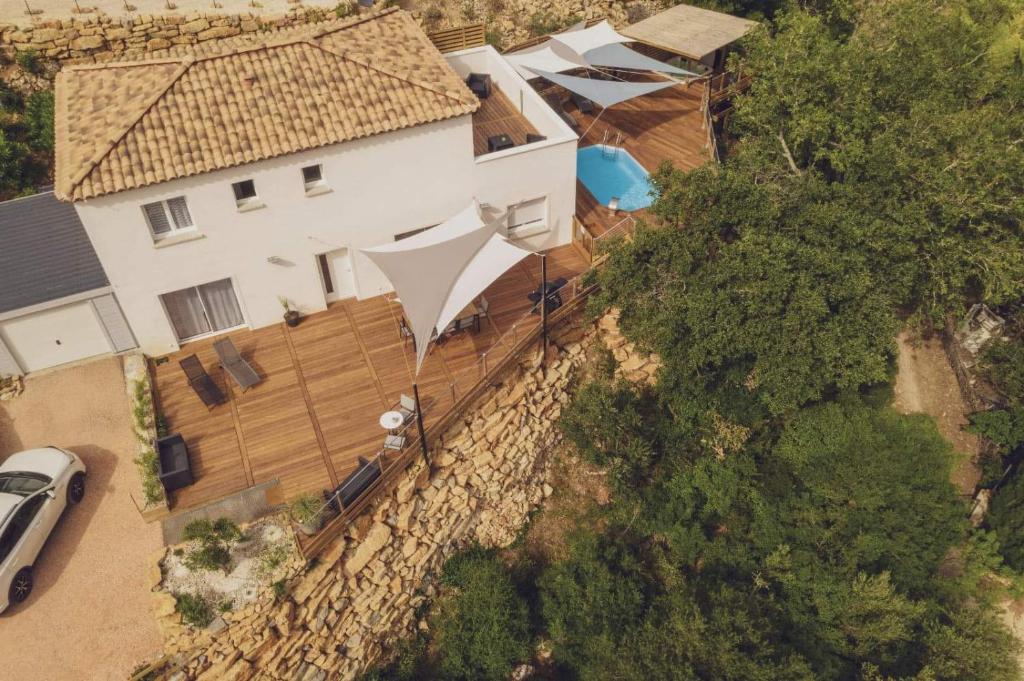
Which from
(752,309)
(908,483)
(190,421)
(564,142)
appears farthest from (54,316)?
(908,483)

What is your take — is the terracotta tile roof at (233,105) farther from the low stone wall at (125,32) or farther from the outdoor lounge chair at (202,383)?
the low stone wall at (125,32)

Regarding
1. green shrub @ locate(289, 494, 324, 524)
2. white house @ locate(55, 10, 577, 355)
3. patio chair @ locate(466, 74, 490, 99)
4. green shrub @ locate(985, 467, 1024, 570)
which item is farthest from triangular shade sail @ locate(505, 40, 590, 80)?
green shrub @ locate(985, 467, 1024, 570)

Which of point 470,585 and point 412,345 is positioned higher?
point 412,345

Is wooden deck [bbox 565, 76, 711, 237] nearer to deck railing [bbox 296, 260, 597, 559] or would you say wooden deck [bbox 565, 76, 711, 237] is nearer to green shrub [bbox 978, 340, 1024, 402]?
deck railing [bbox 296, 260, 597, 559]

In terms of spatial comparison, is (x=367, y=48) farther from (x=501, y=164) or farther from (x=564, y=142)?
(x=564, y=142)

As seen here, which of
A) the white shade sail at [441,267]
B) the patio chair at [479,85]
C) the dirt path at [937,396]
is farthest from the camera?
the dirt path at [937,396]

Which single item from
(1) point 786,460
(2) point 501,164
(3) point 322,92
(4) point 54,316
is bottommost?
(1) point 786,460

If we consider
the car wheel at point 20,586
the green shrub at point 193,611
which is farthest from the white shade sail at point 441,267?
the car wheel at point 20,586
